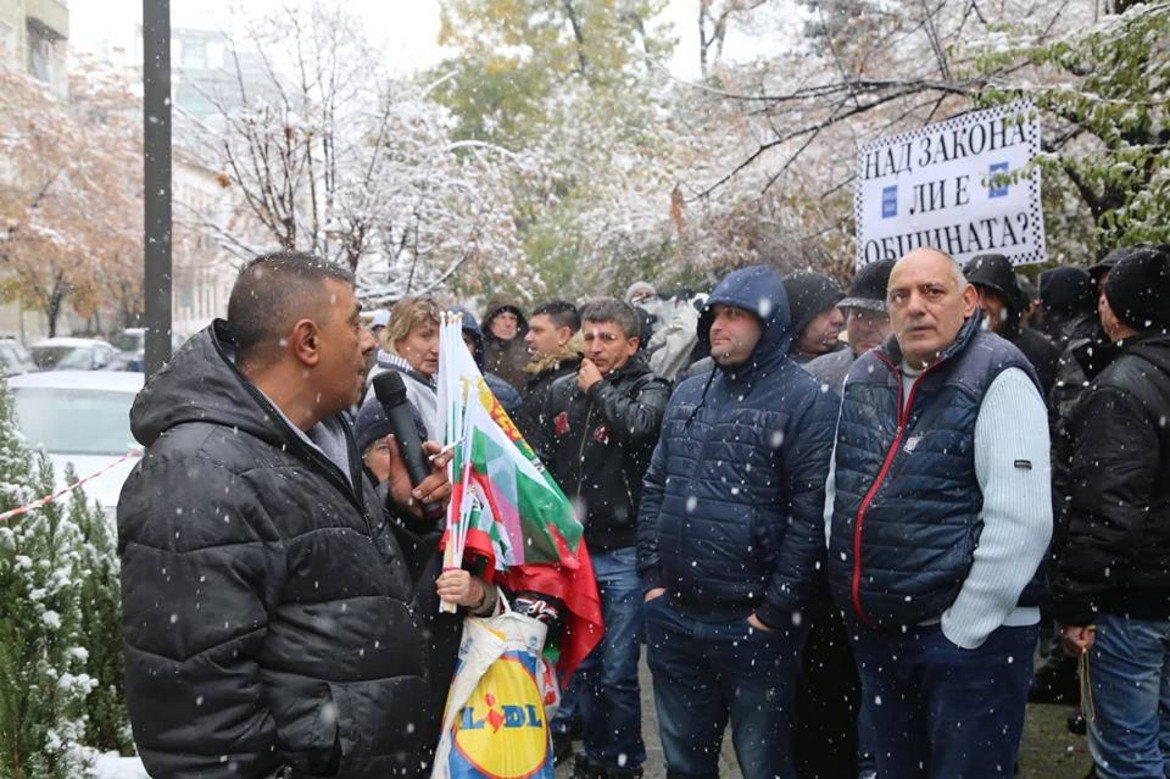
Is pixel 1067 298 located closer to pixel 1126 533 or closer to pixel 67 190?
pixel 1126 533

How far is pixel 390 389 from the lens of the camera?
3.21 m

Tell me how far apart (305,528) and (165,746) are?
49 centimetres

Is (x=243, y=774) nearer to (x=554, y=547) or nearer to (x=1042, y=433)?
(x=554, y=547)

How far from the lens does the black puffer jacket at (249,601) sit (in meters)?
2.22

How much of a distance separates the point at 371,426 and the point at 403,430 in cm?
78

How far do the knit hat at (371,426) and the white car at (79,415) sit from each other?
558 centimetres

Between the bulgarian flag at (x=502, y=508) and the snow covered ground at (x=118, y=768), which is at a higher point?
the bulgarian flag at (x=502, y=508)

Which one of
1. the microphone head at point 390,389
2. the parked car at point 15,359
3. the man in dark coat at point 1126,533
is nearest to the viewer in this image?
the microphone head at point 390,389

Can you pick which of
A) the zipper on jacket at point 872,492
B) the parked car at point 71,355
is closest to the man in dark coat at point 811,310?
the zipper on jacket at point 872,492

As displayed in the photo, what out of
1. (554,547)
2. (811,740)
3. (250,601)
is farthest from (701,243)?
(250,601)

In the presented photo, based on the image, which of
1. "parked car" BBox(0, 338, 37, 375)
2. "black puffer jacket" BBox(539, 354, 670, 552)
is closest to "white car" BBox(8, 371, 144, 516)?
"black puffer jacket" BBox(539, 354, 670, 552)

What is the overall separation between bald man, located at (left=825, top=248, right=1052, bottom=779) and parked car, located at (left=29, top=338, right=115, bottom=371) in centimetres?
2947

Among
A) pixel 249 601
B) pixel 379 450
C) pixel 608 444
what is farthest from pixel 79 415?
pixel 249 601

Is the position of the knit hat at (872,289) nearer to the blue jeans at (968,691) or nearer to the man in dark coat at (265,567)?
the blue jeans at (968,691)
